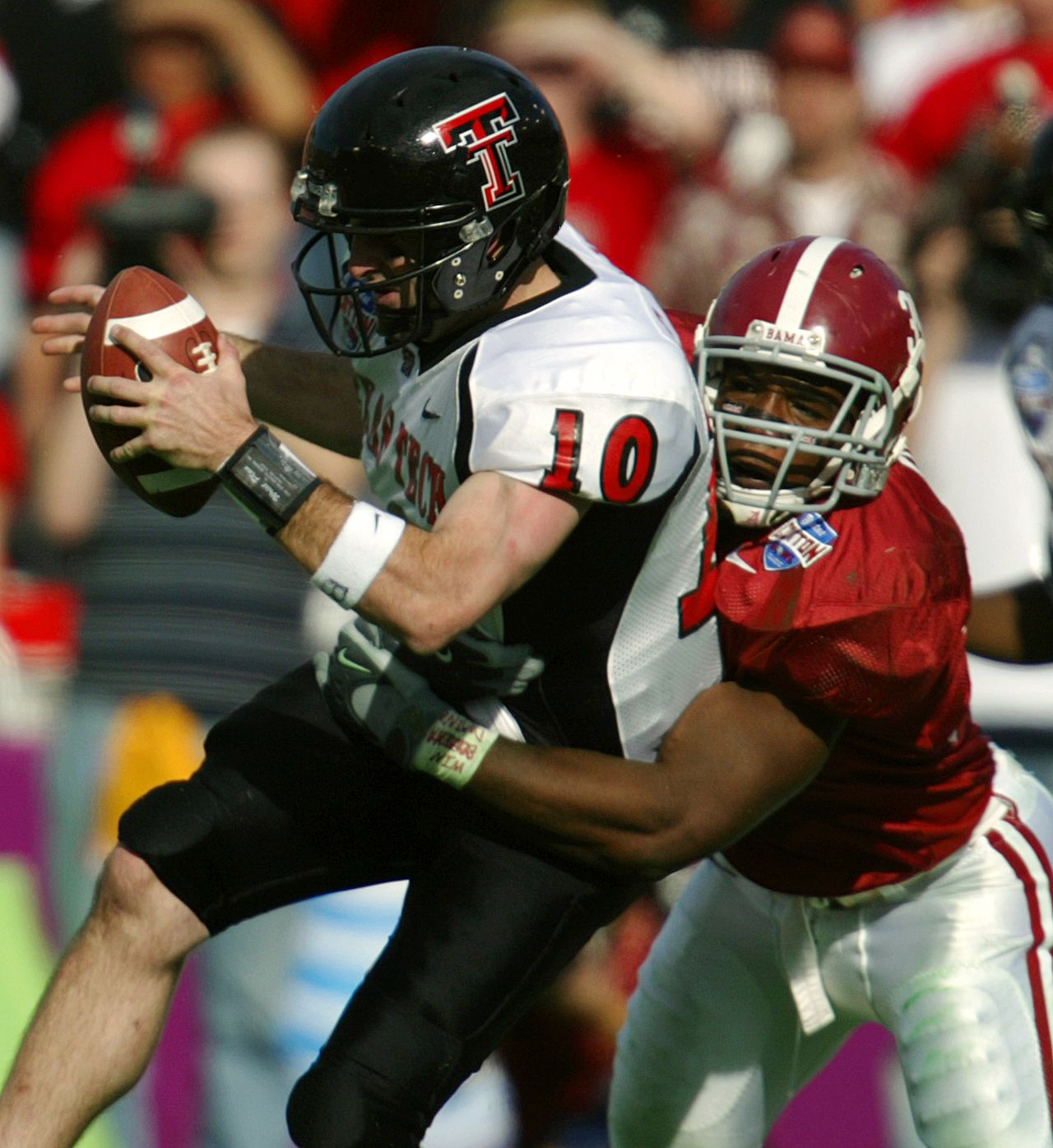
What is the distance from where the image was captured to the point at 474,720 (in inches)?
133

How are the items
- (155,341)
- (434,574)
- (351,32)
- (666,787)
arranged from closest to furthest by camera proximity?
(434,574)
(155,341)
(666,787)
(351,32)

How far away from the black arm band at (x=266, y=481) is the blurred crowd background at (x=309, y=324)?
2.09 m

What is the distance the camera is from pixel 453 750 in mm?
3279

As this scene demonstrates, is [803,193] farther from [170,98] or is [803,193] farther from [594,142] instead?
[170,98]

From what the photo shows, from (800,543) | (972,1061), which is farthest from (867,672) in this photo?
(972,1061)

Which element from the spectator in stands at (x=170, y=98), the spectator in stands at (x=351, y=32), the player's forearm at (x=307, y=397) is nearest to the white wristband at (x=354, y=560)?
the player's forearm at (x=307, y=397)

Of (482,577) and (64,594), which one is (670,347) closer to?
(482,577)

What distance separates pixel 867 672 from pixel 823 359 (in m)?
0.52

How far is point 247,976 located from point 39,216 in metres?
2.56

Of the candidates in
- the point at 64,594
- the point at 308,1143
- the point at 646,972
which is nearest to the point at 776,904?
the point at 646,972

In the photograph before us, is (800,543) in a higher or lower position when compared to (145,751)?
higher

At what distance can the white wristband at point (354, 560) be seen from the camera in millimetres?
2945

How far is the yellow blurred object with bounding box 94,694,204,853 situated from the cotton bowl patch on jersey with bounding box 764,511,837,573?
6.61 ft

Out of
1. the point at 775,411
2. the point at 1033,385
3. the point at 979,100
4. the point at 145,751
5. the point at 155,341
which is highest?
the point at 155,341
